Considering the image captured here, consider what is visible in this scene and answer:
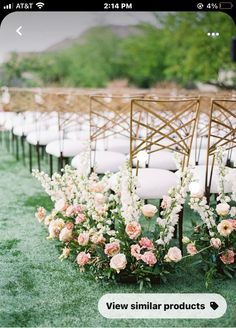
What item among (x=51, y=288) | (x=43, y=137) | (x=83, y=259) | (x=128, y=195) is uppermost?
(x=128, y=195)

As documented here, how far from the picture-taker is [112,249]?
2.04m

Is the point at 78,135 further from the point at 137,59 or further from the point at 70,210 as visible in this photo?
the point at 137,59

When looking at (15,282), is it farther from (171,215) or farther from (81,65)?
(81,65)

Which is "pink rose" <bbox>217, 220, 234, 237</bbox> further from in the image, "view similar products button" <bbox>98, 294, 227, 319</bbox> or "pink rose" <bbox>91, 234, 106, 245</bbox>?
"pink rose" <bbox>91, 234, 106, 245</bbox>

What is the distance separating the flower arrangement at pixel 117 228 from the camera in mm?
2031

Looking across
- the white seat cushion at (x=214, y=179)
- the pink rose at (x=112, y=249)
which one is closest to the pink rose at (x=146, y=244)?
the pink rose at (x=112, y=249)

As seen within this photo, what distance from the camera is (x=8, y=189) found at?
12.1ft

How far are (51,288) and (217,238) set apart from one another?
0.85 meters

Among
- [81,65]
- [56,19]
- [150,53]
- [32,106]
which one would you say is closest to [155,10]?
[56,19]

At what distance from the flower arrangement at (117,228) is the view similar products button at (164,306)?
0.58ft

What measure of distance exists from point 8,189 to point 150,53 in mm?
12832

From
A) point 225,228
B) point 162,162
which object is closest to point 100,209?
point 225,228

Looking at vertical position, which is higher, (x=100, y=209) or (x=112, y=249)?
(x=100, y=209)

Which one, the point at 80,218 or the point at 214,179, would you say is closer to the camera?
the point at 80,218
